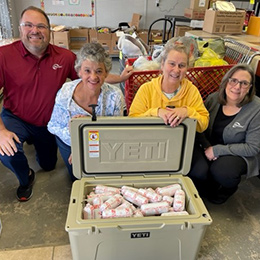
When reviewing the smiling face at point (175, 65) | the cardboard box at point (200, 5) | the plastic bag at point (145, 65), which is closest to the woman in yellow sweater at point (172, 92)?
the smiling face at point (175, 65)

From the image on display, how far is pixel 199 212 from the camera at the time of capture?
4.07 feet

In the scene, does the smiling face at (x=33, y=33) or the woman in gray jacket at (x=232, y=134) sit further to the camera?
the smiling face at (x=33, y=33)

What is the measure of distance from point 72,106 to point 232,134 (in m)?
1.06

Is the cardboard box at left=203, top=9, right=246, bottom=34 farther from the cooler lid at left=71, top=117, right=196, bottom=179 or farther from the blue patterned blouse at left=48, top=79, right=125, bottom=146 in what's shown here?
the cooler lid at left=71, top=117, right=196, bottom=179

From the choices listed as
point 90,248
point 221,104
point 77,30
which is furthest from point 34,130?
point 77,30

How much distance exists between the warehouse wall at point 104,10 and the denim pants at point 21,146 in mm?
4531

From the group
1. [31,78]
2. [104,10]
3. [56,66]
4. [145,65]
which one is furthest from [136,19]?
[31,78]

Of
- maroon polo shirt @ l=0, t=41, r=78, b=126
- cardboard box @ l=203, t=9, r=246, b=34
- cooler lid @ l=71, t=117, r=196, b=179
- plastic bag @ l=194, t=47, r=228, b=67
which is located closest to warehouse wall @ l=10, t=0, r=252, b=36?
cardboard box @ l=203, t=9, r=246, b=34

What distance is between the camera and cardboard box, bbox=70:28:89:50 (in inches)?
220

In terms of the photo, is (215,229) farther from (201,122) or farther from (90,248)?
(90,248)

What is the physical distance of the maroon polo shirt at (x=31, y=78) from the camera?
1838 millimetres

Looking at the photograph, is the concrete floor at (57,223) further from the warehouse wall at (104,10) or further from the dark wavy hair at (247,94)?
the warehouse wall at (104,10)

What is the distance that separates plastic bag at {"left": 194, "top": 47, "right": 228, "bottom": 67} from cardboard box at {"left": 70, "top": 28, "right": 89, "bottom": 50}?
4.02m

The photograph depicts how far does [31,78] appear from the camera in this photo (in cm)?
186
